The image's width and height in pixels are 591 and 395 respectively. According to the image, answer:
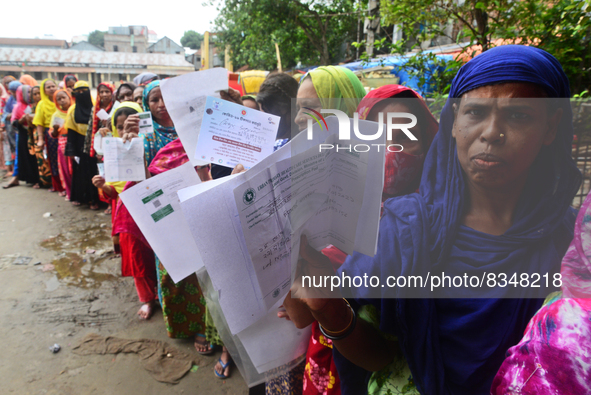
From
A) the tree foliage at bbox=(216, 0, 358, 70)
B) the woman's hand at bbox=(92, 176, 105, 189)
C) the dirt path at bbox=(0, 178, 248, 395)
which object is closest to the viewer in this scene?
the dirt path at bbox=(0, 178, 248, 395)

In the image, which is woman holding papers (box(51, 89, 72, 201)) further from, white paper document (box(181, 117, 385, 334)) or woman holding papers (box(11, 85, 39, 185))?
white paper document (box(181, 117, 385, 334))

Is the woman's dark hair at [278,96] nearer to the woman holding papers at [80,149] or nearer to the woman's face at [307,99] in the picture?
the woman's face at [307,99]

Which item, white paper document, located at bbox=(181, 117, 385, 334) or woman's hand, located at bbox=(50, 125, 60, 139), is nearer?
white paper document, located at bbox=(181, 117, 385, 334)

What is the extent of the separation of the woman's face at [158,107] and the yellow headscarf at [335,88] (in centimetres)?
147

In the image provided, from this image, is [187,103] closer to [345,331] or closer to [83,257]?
[345,331]

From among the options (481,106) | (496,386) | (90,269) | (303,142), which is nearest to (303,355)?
(496,386)

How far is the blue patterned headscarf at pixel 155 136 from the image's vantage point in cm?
250

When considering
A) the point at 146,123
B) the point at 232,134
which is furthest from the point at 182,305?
the point at 232,134

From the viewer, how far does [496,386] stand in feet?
2.22

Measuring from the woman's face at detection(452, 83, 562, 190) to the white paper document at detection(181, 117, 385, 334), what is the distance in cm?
21

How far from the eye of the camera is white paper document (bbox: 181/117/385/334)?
2.26 ft

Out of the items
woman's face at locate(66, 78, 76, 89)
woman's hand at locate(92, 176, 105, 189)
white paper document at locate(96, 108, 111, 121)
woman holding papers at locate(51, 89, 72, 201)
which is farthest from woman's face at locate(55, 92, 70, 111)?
woman's hand at locate(92, 176, 105, 189)

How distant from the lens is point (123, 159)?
2459 millimetres

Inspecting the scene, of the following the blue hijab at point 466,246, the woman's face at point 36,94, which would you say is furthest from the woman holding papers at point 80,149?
the blue hijab at point 466,246
